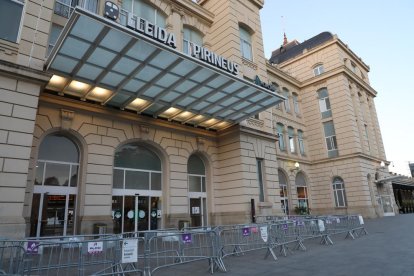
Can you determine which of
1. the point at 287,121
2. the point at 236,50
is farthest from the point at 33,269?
the point at 287,121

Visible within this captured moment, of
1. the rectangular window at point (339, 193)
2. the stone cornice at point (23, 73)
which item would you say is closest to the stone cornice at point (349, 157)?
the rectangular window at point (339, 193)

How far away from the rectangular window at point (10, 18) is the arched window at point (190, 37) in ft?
31.5

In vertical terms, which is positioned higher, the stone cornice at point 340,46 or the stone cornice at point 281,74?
the stone cornice at point 340,46

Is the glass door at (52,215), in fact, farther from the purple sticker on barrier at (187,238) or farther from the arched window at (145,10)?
the arched window at (145,10)

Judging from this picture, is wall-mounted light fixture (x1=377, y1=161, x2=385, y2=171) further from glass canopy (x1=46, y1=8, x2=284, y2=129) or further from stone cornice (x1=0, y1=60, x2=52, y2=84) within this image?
stone cornice (x1=0, y1=60, x2=52, y2=84)

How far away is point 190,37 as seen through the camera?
66.9ft

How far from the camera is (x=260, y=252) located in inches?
427

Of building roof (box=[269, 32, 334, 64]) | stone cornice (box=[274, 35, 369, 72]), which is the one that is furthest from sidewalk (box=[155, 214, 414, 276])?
building roof (box=[269, 32, 334, 64])

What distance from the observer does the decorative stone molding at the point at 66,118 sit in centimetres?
1319

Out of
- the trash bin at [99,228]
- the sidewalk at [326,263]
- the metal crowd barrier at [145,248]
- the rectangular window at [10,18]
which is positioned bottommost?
the sidewalk at [326,263]

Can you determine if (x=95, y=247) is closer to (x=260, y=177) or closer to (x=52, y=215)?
(x=52, y=215)

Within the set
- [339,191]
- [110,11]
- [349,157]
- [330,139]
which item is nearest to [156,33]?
[110,11]

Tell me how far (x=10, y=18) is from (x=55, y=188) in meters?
7.08

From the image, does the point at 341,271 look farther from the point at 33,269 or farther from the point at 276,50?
the point at 276,50
